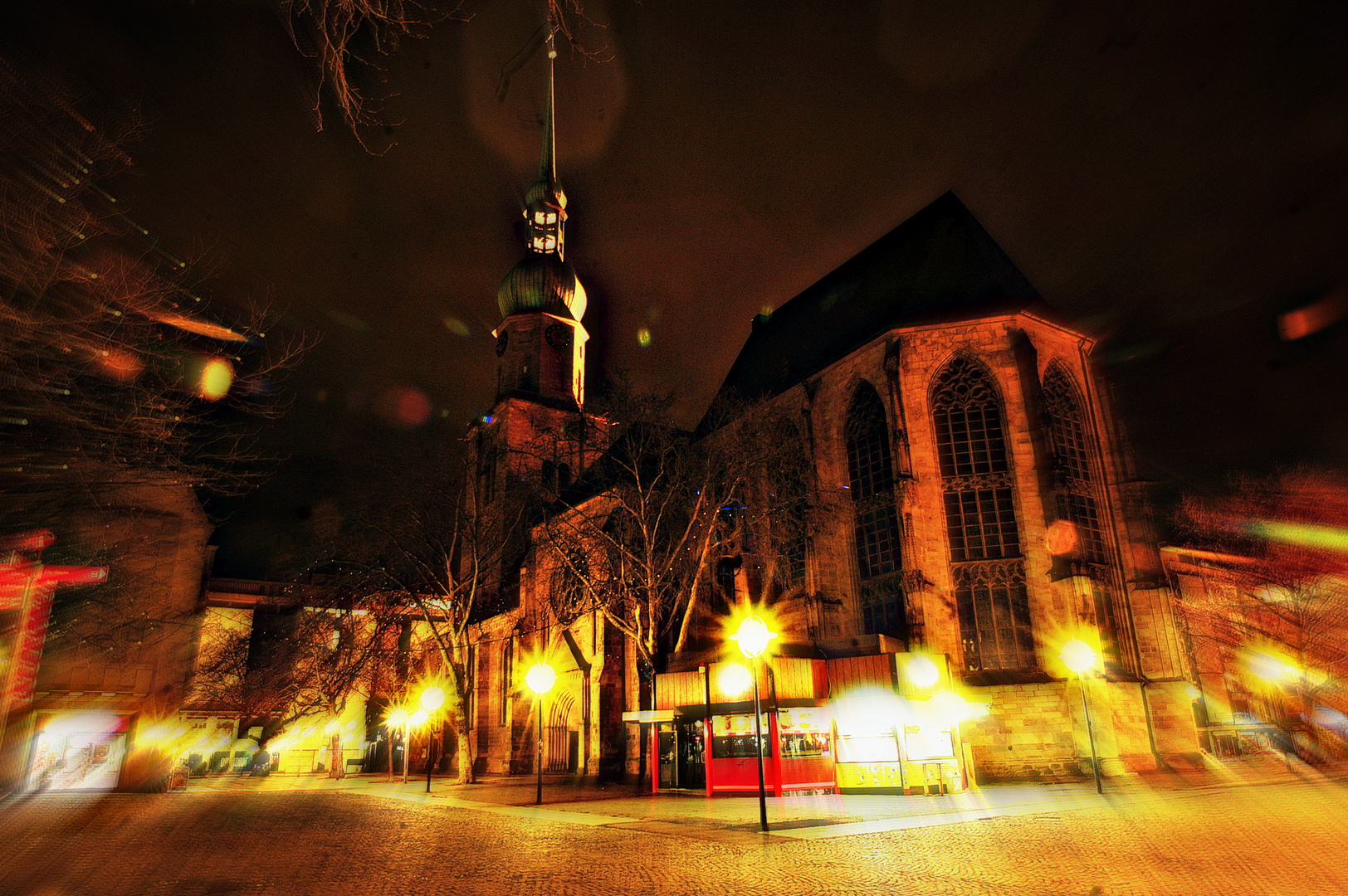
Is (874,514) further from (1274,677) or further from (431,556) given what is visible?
(1274,677)

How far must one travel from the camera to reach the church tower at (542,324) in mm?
46656

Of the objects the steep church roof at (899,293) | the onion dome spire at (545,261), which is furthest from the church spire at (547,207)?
the steep church roof at (899,293)

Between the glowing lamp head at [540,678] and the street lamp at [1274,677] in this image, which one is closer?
the glowing lamp head at [540,678]

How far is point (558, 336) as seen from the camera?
47719 millimetres

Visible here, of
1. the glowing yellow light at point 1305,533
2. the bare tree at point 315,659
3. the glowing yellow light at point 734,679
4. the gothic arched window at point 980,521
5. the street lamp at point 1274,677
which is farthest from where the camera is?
the street lamp at point 1274,677

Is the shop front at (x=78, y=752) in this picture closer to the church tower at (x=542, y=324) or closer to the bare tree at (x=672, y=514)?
the bare tree at (x=672, y=514)

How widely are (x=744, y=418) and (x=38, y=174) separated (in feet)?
57.9

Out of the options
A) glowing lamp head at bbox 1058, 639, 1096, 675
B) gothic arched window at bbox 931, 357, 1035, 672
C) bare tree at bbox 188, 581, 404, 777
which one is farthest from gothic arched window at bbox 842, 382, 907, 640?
bare tree at bbox 188, 581, 404, 777

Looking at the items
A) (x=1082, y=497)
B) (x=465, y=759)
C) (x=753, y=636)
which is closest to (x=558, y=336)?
(x=465, y=759)

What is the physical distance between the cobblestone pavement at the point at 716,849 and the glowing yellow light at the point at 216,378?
5282mm

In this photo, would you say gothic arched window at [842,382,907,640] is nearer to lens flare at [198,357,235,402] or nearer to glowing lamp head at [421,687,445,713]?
glowing lamp head at [421,687,445,713]

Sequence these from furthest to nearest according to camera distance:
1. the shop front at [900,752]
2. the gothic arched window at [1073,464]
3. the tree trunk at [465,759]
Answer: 1. the tree trunk at [465,759]
2. the gothic arched window at [1073,464]
3. the shop front at [900,752]

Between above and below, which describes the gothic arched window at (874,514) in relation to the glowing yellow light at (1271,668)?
above

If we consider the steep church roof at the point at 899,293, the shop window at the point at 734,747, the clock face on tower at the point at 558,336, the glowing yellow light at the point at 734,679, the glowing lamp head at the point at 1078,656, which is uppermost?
the clock face on tower at the point at 558,336
